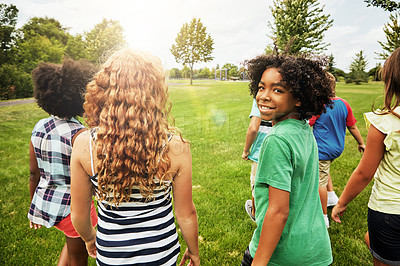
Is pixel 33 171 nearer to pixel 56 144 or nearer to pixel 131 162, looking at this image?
pixel 56 144

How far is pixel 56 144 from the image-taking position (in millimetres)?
1907

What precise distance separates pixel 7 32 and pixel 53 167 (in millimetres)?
33822

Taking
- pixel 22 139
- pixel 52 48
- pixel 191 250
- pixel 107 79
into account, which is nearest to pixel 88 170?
pixel 107 79

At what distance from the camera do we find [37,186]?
210 centimetres

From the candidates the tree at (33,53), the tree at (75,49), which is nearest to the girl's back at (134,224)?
the tree at (33,53)

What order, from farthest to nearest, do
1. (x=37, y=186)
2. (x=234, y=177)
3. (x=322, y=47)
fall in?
(x=322, y=47), (x=234, y=177), (x=37, y=186)

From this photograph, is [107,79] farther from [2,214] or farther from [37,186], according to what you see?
[2,214]

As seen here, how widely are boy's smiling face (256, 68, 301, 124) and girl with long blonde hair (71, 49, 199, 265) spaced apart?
1.83 ft

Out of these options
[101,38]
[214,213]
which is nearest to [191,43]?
[101,38]

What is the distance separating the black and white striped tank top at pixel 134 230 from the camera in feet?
4.37

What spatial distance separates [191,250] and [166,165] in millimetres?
718

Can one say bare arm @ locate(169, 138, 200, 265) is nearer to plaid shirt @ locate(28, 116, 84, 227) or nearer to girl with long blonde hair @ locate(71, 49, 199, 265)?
girl with long blonde hair @ locate(71, 49, 199, 265)

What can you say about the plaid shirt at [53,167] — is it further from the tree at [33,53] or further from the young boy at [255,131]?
the tree at [33,53]

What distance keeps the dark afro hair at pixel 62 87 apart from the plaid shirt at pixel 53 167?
98 millimetres
